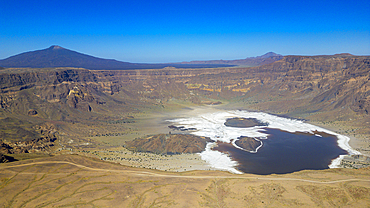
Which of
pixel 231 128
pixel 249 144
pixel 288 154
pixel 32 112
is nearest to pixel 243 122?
pixel 231 128

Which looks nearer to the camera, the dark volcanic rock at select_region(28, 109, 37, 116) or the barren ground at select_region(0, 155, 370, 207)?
the barren ground at select_region(0, 155, 370, 207)

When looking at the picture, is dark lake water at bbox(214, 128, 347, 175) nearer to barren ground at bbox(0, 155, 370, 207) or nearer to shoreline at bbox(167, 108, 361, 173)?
shoreline at bbox(167, 108, 361, 173)

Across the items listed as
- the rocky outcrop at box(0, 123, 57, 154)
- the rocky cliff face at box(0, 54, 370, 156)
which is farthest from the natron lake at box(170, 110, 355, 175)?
the rocky outcrop at box(0, 123, 57, 154)

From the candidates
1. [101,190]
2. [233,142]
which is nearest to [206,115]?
[233,142]

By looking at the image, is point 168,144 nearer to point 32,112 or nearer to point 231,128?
point 231,128

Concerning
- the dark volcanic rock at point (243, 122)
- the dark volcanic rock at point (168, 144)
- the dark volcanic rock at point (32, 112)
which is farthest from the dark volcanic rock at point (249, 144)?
the dark volcanic rock at point (32, 112)

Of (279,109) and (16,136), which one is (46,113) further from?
(279,109)

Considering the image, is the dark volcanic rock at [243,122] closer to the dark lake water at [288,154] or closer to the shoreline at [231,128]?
the shoreline at [231,128]
